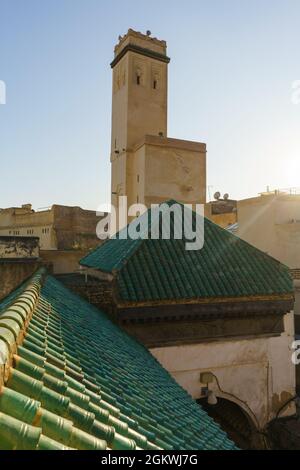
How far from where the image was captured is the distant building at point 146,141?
20688mm

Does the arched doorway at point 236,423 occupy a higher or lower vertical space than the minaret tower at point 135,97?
lower

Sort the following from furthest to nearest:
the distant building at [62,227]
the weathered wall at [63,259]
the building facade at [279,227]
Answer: the distant building at [62,227], the building facade at [279,227], the weathered wall at [63,259]

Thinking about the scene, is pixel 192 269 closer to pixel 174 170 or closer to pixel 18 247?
pixel 18 247

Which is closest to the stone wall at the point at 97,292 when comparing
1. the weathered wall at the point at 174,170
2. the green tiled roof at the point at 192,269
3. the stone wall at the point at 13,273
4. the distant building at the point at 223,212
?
the green tiled roof at the point at 192,269

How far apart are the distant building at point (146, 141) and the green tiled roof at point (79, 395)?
16.6 metres

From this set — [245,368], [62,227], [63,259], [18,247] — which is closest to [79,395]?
[245,368]

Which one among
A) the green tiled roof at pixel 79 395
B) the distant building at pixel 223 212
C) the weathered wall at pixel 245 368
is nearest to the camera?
the green tiled roof at pixel 79 395

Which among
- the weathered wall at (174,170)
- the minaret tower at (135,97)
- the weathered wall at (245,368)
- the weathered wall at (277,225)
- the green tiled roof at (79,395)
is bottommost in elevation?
the weathered wall at (245,368)

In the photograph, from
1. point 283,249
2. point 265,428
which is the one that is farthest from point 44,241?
point 265,428

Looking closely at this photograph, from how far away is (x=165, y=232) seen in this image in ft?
27.4

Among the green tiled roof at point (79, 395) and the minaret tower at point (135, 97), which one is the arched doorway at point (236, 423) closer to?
the green tiled roof at point (79, 395)

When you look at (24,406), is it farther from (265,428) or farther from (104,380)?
(265,428)

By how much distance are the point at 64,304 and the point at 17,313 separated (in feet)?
9.06

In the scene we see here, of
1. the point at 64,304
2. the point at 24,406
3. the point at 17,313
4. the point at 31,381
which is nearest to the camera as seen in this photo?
the point at 24,406
